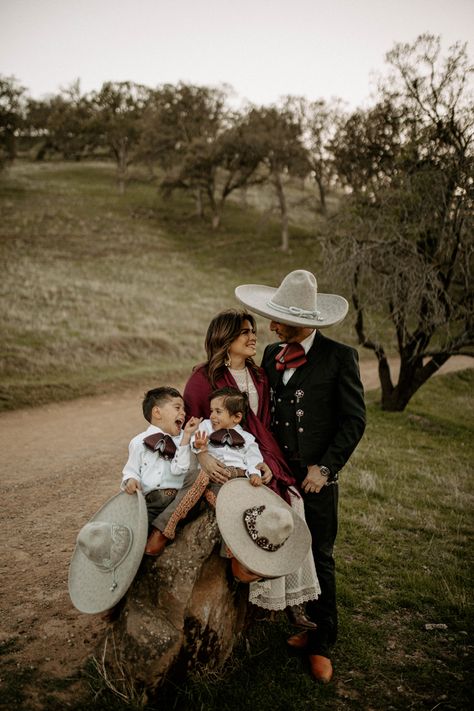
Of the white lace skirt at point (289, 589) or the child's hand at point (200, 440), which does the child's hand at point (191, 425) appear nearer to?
the child's hand at point (200, 440)

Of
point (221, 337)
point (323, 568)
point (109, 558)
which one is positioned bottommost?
point (323, 568)

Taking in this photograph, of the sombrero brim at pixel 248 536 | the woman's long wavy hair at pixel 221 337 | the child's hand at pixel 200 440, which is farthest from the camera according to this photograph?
the woman's long wavy hair at pixel 221 337

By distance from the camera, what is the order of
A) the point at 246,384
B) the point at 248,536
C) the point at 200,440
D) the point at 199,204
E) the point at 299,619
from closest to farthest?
the point at 248,536 < the point at 200,440 < the point at 299,619 < the point at 246,384 < the point at 199,204

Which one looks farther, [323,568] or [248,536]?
[323,568]

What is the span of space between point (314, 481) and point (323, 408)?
0.55 metres

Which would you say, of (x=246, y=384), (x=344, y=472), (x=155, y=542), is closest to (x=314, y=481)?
(x=246, y=384)

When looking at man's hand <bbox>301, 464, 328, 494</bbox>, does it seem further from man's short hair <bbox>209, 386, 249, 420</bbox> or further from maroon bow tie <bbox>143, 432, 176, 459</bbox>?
maroon bow tie <bbox>143, 432, 176, 459</bbox>

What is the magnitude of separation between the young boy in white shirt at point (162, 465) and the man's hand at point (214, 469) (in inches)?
3.4

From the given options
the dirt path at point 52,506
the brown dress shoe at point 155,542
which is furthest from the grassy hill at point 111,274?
the brown dress shoe at point 155,542

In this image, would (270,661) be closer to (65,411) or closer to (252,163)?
(65,411)

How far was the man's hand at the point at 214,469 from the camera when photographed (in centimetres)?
337

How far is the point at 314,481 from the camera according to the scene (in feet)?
11.7

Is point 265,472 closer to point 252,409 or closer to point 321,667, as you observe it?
point 252,409

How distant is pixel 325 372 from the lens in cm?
372
